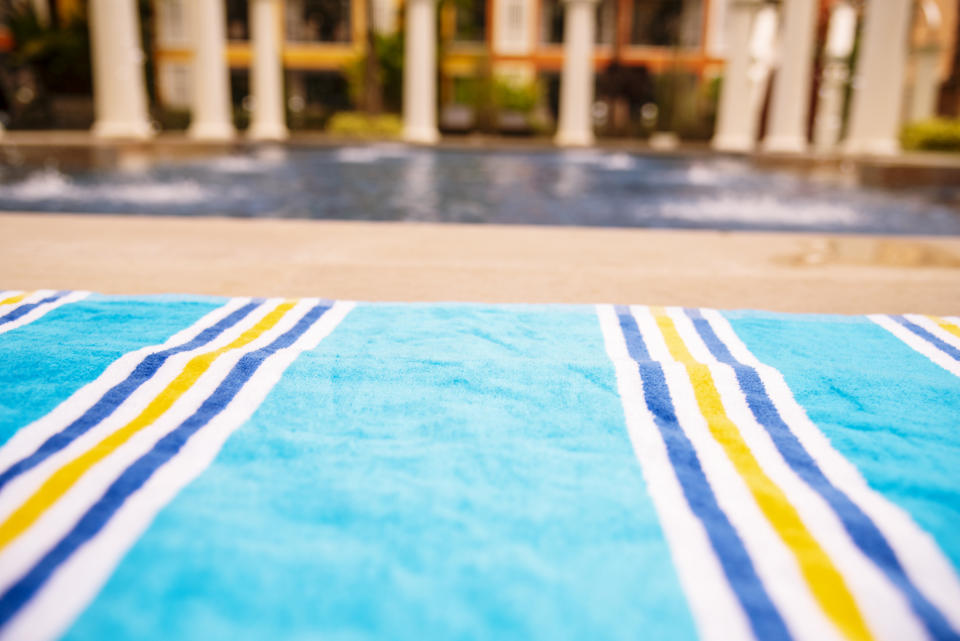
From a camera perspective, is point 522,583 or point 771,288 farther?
point 771,288

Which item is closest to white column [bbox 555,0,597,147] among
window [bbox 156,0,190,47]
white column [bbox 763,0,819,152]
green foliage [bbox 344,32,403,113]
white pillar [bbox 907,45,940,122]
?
white column [bbox 763,0,819,152]

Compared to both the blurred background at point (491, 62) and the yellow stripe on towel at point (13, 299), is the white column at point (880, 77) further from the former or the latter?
the yellow stripe on towel at point (13, 299)

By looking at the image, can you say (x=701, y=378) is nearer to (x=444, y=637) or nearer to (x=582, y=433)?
(x=582, y=433)

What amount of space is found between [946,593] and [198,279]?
9.36 ft

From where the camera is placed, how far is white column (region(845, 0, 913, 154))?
44.5ft

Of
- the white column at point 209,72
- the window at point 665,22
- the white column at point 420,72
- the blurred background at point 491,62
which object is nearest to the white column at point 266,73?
the blurred background at point 491,62

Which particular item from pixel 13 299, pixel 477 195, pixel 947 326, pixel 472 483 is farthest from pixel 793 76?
pixel 472 483

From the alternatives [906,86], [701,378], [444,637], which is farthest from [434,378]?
[906,86]

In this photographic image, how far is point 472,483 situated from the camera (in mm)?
1426

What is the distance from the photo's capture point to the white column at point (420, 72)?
1817cm

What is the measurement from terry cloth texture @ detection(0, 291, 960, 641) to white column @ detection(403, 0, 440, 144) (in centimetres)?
1685

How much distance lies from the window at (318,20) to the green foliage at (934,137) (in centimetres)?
2033

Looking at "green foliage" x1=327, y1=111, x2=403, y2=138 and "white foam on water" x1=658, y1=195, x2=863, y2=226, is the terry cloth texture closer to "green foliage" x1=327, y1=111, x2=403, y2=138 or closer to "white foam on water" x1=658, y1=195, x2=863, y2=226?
"white foam on water" x1=658, y1=195, x2=863, y2=226

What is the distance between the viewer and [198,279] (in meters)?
3.19
